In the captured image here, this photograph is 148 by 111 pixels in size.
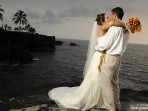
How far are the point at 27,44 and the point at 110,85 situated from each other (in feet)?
290

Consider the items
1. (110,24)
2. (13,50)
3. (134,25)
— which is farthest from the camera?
(13,50)

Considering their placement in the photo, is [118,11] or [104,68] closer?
[118,11]

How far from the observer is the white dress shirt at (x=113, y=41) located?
621 cm

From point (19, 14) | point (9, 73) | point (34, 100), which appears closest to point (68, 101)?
point (34, 100)

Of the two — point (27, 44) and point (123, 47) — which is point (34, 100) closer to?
point (123, 47)

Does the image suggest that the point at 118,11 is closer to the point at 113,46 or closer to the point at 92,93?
the point at 113,46

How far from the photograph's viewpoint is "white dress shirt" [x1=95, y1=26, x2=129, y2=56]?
20.4 feet

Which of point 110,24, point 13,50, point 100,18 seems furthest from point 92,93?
point 13,50

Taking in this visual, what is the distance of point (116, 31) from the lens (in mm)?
6191

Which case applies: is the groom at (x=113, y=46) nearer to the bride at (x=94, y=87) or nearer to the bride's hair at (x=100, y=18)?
the bride at (x=94, y=87)

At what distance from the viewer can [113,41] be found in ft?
20.6

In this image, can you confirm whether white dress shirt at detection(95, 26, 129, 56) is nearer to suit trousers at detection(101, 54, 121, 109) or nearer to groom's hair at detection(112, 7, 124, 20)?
suit trousers at detection(101, 54, 121, 109)

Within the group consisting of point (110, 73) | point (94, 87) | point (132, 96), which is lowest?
point (132, 96)

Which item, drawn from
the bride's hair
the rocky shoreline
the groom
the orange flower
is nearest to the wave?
the groom
